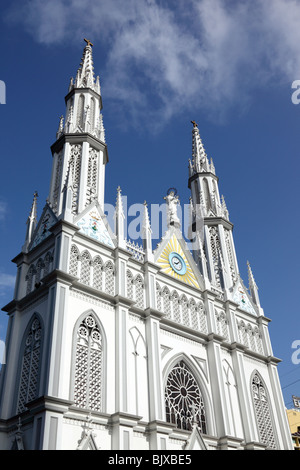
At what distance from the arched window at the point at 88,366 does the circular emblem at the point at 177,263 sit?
23.2 ft

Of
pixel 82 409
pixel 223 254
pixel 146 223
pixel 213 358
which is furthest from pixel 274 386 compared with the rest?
pixel 82 409

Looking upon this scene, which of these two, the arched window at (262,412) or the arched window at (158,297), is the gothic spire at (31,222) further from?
the arched window at (262,412)

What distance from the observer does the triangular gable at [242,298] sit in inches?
1054

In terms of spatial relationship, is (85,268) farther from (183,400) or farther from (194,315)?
(183,400)

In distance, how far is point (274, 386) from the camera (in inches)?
989

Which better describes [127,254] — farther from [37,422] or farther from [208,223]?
[208,223]

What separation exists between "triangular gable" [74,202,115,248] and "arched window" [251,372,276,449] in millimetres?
10982

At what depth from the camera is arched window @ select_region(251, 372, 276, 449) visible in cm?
2275

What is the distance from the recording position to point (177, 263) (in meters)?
24.2

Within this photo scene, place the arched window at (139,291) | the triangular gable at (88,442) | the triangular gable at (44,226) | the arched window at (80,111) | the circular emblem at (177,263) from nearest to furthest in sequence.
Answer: the triangular gable at (88,442) → the triangular gable at (44,226) → the arched window at (139,291) → the circular emblem at (177,263) → the arched window at (80,111)

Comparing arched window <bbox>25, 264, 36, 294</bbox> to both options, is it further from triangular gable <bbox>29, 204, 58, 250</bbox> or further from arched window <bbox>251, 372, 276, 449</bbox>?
arched window <bbox>251, 372, 276, 449</bbox>

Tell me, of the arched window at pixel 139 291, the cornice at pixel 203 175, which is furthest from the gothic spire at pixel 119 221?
the cornice at pixel 203 175

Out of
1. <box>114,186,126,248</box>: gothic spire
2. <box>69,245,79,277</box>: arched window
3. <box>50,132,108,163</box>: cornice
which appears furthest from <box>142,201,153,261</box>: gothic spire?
<box>69,245,79,277</box>: arched window
